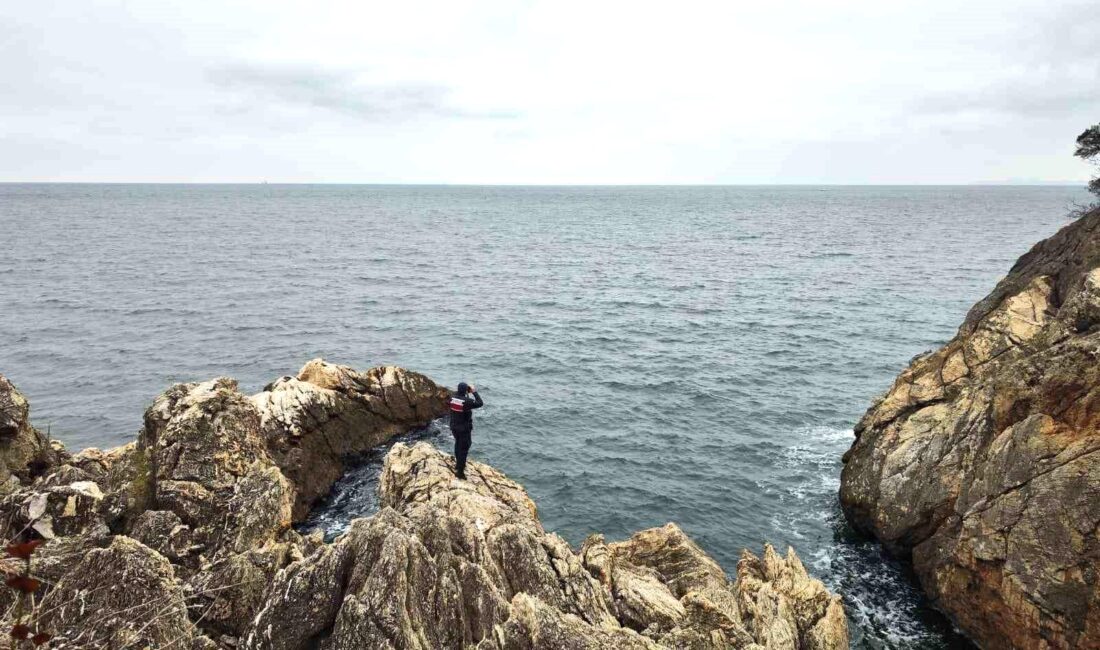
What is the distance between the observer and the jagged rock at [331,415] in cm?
2775

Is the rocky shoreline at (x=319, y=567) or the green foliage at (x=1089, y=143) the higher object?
the green foliage at (x=1089, y=143)

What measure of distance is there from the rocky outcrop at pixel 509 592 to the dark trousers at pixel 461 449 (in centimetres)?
72

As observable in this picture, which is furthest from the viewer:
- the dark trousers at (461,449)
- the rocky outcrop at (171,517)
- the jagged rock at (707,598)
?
the dark trousers at (461,449)

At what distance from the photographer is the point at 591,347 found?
50250mm

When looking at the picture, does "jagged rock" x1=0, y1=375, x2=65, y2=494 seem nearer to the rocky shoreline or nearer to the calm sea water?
the rocky shoreline

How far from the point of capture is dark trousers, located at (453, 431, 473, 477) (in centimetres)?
2086

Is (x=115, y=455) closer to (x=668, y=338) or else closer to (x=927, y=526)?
(x=927, y=526)

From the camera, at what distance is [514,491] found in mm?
22391

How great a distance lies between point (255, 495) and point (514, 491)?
27.7 feet

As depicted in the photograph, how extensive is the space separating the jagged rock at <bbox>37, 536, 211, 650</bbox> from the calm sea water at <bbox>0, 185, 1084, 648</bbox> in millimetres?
13954

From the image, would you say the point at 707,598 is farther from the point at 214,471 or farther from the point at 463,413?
the point at 214,471

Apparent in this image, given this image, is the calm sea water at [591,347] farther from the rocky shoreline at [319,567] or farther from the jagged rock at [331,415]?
the rocky shoreline at [319,567]

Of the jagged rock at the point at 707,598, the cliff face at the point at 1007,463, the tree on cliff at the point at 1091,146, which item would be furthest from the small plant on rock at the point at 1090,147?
the jagged rock at the point at 707,598

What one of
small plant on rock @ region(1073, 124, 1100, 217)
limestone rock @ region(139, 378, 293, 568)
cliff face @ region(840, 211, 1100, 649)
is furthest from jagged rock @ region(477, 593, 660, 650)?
small plant on rock @ region(1073, 124, 1100, 217)
